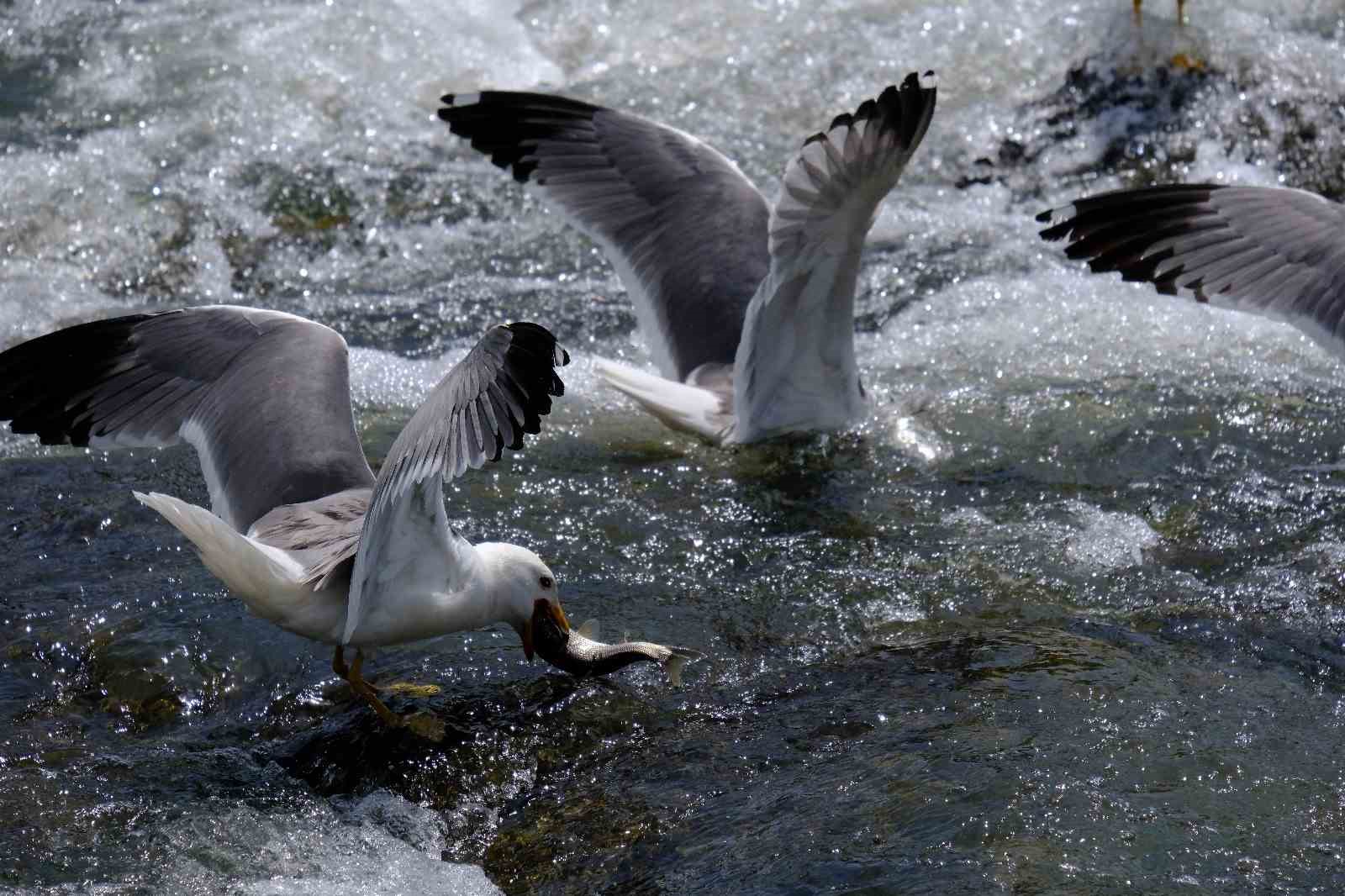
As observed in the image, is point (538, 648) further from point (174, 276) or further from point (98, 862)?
point (174, 276)

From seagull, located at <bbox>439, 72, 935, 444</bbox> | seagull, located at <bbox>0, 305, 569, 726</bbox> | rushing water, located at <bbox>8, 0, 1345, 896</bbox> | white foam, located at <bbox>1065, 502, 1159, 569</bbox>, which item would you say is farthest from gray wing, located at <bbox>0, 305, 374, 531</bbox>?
white foam, located at <bbox>1065, 502, 1159, 569</bbox>

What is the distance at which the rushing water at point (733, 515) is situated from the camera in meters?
3.29

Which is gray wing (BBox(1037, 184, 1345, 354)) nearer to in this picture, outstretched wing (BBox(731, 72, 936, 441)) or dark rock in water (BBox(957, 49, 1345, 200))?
outstretched wing (BBox(731, 72, 936, 441))

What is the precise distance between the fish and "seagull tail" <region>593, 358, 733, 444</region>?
1.73m

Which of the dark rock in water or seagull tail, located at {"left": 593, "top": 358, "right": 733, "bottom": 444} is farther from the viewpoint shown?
the dark rock in water

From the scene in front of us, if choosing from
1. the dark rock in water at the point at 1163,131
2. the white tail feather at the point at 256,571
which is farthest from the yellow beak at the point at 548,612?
the dark rock in water at the point at 1163,131

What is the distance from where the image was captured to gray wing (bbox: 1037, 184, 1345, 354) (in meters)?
4.89

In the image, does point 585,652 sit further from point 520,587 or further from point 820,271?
point 820,271

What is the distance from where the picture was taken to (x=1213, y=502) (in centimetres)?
510

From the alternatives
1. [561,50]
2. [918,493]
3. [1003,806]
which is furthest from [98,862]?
[561,50]

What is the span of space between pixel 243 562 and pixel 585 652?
84cm

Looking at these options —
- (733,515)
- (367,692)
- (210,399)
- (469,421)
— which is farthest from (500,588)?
(733,515)

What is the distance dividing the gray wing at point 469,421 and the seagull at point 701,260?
76.4 inches

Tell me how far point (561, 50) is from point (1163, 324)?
446cm
